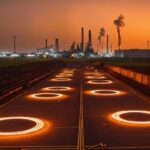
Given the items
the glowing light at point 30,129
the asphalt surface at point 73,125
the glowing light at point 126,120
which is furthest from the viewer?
the glowing light at point 126,120

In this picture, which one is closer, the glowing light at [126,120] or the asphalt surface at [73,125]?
the asphalt surface at [73,125]

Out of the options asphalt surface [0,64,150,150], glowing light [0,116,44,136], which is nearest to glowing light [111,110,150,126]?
asphalt surface [0,64,150,150]

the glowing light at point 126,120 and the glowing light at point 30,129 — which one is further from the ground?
the glowing light at point 30,129

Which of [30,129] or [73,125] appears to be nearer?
[30,129]

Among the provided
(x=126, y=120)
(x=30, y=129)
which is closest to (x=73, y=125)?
(x=30, y=129)

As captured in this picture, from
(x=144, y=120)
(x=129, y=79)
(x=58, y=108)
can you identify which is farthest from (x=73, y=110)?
(x=129, y=79)

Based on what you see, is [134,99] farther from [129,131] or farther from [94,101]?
[129,131]

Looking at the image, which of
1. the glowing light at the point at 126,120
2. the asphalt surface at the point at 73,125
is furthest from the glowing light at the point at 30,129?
the glowing light at the point at 126,120

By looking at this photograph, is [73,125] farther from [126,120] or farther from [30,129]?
[126,120]

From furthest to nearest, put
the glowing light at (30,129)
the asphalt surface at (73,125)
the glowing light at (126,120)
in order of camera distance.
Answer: the glowing light at (126,120) → the glowing light at (30,129) → the asphalt surface at (73,125)

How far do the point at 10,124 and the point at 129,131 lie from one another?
16.0ft

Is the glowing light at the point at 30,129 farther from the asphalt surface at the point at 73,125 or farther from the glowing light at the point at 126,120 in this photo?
the glowing light at the point at 126,120

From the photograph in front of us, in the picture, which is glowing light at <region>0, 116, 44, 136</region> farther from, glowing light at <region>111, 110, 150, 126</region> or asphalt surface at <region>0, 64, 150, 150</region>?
glowing light at <region>111, 110, 150, 126</region>

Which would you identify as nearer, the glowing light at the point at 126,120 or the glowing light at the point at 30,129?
the glowing light at the point at 30,129
